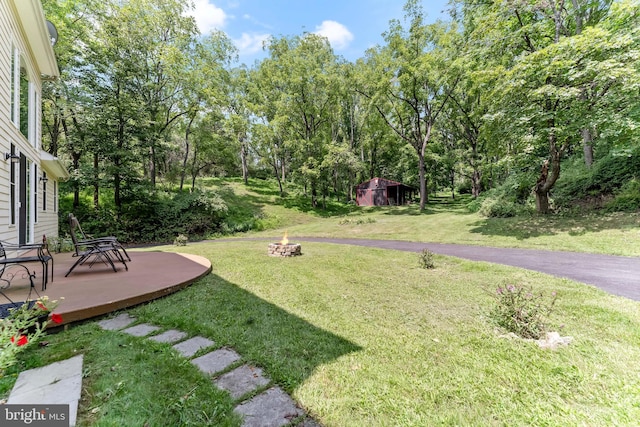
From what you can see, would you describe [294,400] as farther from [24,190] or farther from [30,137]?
[30,137]

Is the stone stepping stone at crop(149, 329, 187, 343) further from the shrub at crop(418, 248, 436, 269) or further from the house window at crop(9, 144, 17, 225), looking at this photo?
the house window at crop(9, 144, 17, 225)

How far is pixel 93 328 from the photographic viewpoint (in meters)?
2.88

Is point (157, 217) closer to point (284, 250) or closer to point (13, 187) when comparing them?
point (13, 187)

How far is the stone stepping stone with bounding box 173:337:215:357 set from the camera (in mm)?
2451

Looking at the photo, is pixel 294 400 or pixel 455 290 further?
pixel 455 290

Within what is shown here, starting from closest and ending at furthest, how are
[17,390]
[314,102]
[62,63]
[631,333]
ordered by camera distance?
1. [17,390]
2. [631,333]
3. [62,63]
4. [314,102]

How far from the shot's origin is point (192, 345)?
2582 mm

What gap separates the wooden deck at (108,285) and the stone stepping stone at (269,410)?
254 centimetres

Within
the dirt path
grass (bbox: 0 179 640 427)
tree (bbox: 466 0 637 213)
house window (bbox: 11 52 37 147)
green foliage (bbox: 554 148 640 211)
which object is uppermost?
tree (bbox: 466 0 637 213)

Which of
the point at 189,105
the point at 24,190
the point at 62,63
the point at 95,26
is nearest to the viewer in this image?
the point at 24,190

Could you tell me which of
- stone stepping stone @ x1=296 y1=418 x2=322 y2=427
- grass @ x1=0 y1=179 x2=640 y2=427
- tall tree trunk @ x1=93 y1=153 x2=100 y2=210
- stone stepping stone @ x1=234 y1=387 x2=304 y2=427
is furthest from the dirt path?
tall tree trunk @ x1=93 y1=153 x2=100 y2=210

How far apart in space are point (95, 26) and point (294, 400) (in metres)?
20.0

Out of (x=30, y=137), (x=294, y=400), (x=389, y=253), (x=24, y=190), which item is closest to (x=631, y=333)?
(x=294, y=400)

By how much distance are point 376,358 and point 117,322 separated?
9.60 feet
